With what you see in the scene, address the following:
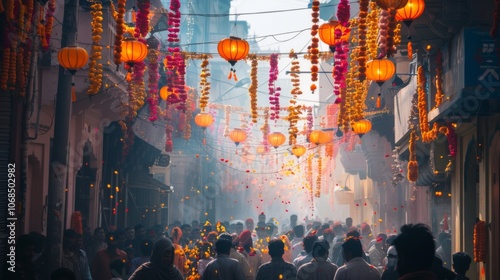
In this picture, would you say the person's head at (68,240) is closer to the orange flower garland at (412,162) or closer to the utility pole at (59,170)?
the utility pole at (59,170)

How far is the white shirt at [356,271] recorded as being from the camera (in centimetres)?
980

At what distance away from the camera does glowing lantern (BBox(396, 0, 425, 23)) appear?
1239 cm

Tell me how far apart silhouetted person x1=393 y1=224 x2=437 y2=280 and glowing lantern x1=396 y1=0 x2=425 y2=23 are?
754 cm

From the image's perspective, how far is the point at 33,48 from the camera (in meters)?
14.9

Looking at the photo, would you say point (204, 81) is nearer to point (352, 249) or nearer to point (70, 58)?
point (70, 58)

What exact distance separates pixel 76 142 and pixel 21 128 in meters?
4.83

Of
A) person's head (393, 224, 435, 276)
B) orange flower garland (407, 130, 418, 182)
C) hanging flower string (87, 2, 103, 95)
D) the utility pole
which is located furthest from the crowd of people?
orange flower garland (407, 130, 418, 182)

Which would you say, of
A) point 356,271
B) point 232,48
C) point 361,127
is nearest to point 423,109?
point 232,48

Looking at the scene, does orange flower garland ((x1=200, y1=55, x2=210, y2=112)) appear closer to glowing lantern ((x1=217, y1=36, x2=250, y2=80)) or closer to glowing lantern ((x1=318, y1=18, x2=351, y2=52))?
glowing lantern ((x1=217, y1=36, x2=250, y2=80))

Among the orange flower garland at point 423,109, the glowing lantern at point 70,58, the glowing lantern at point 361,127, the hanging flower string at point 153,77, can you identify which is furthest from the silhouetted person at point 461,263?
the glowing lantern at point 361,127

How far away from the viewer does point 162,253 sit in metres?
9.46

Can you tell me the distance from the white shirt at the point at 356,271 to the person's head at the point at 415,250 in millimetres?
4531

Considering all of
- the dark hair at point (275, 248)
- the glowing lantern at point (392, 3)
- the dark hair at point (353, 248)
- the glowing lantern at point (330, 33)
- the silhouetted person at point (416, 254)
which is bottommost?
the dark hair at point (275, 248)

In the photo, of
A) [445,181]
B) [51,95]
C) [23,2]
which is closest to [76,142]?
[51,95]
